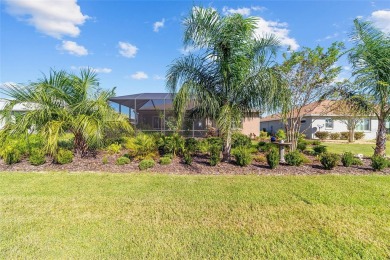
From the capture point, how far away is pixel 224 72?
21.8ft

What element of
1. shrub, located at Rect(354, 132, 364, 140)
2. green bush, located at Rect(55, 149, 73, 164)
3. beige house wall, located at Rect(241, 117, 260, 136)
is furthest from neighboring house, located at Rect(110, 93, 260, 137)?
shrub, located at Rect(354, 132, 364, 140)

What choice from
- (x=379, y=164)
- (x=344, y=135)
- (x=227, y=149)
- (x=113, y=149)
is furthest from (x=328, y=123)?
(x=113, y=149)

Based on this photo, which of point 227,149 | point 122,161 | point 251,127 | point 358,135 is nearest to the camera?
point 122,161

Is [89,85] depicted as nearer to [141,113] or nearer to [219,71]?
[219,71]

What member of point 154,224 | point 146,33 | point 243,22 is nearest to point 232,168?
point 154,224

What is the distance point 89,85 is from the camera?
7922 millimetres

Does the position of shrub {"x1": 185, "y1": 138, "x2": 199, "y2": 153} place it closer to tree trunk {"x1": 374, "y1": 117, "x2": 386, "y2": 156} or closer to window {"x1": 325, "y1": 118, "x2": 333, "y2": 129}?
tree trunk {"x1": 374, "y1": 117, "x2": 386, "y2": 156}

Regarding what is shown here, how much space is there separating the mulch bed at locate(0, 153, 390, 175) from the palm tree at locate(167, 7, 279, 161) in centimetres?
97

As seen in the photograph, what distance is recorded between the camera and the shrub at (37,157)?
6.81 m

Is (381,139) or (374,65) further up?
(374,65)

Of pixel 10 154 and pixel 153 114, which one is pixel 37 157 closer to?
pixel 10 154

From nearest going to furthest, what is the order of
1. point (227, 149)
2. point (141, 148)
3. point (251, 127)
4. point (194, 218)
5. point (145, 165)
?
point (194, 218), point (145, 165), point (227, 149), point (141, 148), point (251, 127)

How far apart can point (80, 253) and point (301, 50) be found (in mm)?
9549

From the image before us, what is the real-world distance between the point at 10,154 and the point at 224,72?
24.8 ft
